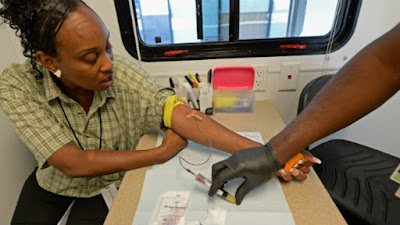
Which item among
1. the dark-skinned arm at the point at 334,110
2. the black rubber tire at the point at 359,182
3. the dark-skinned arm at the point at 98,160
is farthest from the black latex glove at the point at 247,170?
the black rubber tire at the point at 359,182

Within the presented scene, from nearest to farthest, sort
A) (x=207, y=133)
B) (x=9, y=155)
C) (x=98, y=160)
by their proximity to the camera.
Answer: (x=98, y=160) < (x=207, y=133) < (x=9, y=155)

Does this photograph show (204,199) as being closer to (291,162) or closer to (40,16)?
(291,162)

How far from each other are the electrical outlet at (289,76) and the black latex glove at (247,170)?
0.76m

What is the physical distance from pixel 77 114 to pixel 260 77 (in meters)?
1.00

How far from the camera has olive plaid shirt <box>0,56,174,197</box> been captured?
0.82 metres

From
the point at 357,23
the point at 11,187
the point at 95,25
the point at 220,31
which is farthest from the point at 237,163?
the point at 11,187

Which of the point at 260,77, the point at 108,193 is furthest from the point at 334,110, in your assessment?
the point at 108,193

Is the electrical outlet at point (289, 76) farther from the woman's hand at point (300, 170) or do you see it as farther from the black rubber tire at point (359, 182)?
the woman's hand at point (300, 170)

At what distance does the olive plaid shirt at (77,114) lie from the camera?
82cm

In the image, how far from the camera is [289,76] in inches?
55.4

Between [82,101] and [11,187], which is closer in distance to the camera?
[82,101]

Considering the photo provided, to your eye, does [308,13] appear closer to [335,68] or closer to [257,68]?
[335,68]

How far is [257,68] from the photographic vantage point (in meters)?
1.39

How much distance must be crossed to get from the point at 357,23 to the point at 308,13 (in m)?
0.28
